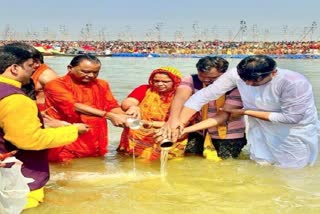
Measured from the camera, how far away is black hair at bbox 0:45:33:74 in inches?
123

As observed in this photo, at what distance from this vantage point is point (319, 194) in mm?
4191

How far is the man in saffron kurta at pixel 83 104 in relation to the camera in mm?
4930

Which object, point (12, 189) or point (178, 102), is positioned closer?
point (12, 189)

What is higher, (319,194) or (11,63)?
(11,63)

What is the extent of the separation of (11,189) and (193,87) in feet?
8.51

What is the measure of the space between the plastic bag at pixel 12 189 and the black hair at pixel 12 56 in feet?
2.27

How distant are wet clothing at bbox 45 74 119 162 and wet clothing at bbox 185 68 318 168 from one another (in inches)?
40.7

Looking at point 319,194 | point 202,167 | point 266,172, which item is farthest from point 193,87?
point 319,194

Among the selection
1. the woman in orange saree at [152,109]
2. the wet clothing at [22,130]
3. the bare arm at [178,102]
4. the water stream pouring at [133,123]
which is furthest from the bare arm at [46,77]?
the wet clothing at [22,130]

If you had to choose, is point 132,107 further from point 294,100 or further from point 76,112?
point 294,100

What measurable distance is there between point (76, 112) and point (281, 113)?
2.13 metres

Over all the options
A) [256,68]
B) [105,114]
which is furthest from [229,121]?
[105,114]

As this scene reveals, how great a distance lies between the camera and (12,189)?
3068mm

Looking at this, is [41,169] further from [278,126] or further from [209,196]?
[278,126]
